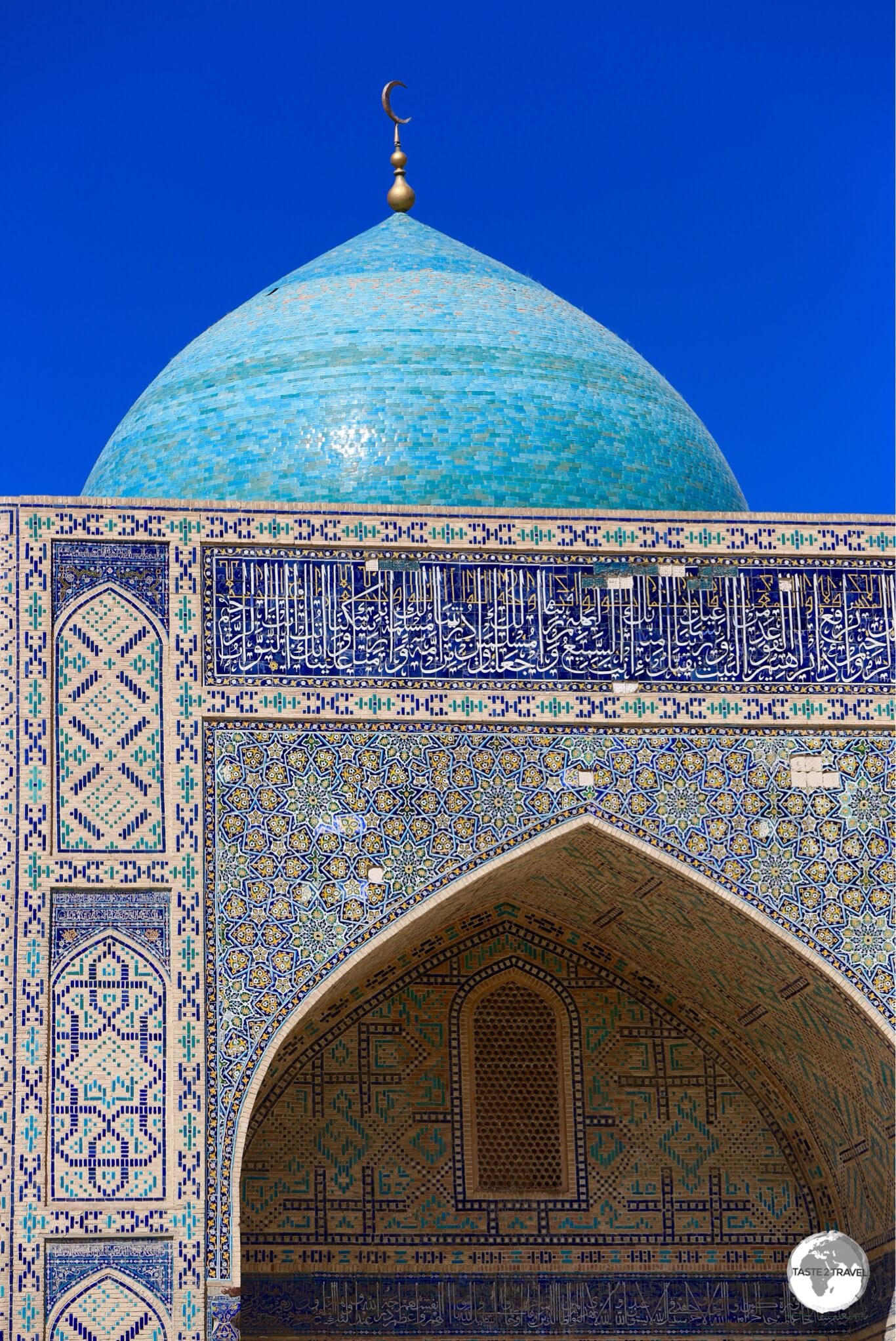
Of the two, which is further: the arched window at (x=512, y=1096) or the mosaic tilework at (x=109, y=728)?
the arched window at (x=512, y=1096)

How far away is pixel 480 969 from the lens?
9648mm

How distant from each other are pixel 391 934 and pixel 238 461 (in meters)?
2.25

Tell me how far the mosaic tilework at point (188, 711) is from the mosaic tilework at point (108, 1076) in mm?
48

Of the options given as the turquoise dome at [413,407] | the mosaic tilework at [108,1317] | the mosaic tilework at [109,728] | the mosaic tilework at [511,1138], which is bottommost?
the mosaic tilework at [108,1317]

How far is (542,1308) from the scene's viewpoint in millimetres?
9430

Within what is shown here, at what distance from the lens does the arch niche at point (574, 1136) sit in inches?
366

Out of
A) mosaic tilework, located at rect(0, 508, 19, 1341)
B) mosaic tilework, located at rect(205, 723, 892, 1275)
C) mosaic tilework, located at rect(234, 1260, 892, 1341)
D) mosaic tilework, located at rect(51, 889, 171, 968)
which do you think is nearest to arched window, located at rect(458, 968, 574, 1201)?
mosaic tilework, located at rect(234, 1260, 892, 1341)

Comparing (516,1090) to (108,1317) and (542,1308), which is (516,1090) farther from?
(108,1317)

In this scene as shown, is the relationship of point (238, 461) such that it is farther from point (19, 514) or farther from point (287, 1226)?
point (287, 1226)

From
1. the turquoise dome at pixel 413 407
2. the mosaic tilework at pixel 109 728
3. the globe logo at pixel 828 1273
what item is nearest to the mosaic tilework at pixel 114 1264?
the mosaic tilework at pixel 109 728

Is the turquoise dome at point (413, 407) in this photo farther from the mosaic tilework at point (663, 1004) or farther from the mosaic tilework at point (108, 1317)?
the mosaic tilework at point (108, 1317)

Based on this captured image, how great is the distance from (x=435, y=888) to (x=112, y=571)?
1.49 m

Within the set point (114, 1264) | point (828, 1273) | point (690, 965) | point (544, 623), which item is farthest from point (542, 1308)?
point (544, 623)

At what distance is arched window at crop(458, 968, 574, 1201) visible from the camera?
951 centimetres
